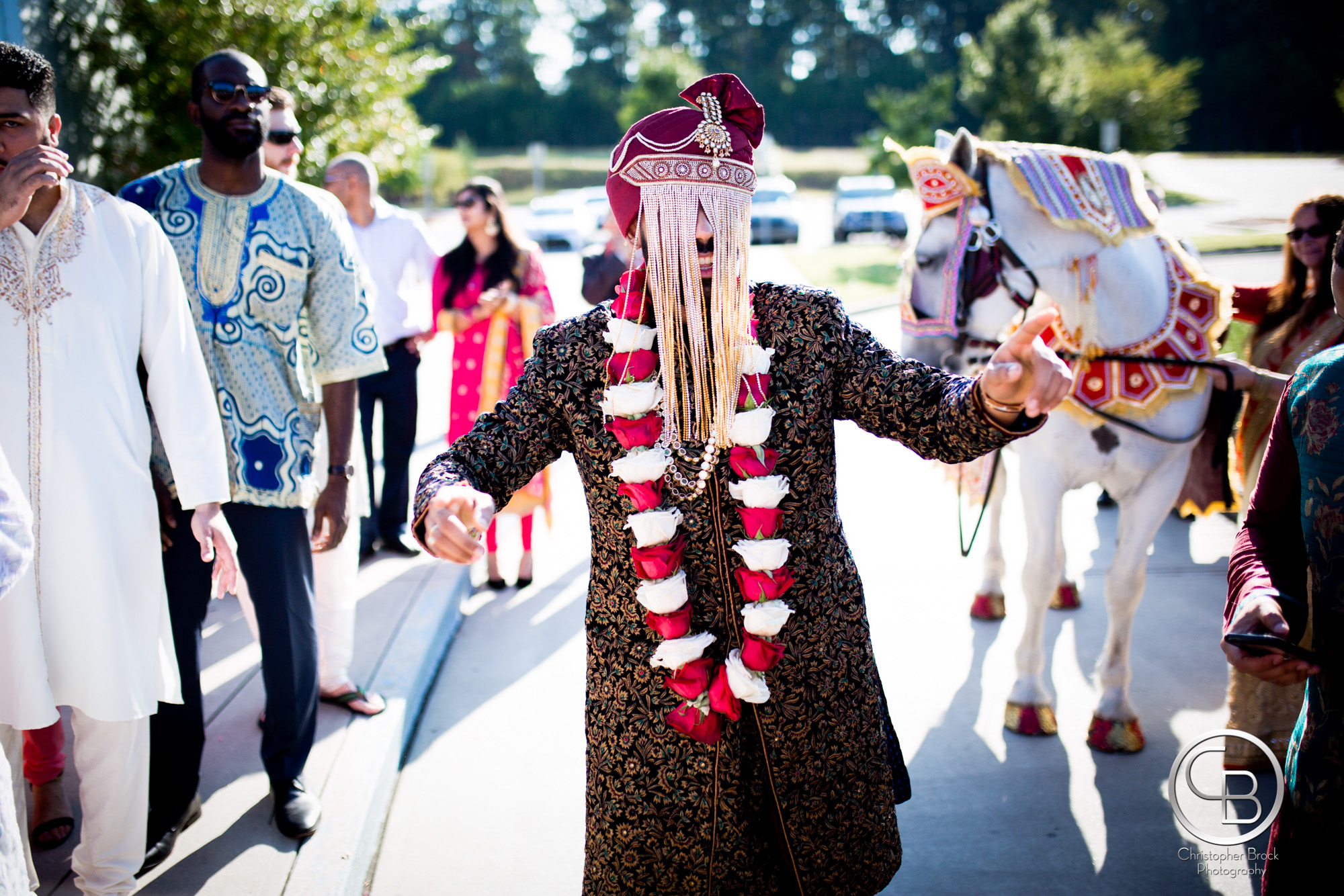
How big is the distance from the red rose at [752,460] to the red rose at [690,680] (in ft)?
1.39

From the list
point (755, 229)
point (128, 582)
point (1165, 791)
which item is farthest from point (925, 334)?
point (755, 229)

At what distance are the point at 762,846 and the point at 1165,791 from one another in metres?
2.03

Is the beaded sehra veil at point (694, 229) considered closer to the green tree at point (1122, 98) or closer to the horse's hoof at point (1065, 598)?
the horse's hoof at point (1065, 598)

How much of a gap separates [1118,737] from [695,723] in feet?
7.73

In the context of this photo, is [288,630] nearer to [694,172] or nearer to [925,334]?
[694,172]

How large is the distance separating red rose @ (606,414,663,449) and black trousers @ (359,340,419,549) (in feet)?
12.0

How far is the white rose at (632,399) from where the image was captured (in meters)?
2.07

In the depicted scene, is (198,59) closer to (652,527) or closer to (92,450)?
(92,450)

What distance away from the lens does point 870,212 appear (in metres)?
24.7

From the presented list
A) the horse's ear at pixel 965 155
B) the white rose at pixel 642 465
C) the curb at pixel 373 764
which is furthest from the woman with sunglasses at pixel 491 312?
the white rose at pixel 642 465

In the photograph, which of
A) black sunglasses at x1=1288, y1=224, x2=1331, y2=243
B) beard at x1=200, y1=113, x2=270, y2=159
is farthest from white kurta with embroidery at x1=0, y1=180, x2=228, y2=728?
black sunglasses at x1=1288, y1=224, x2=1331, y2=243

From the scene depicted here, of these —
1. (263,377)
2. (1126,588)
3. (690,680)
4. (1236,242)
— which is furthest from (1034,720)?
(1236,242)

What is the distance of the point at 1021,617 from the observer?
499cm

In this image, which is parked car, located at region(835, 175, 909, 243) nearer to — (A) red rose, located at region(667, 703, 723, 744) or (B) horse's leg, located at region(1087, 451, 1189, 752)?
(B) horse's leg, located at region(1087, 451, 1189, 752)
